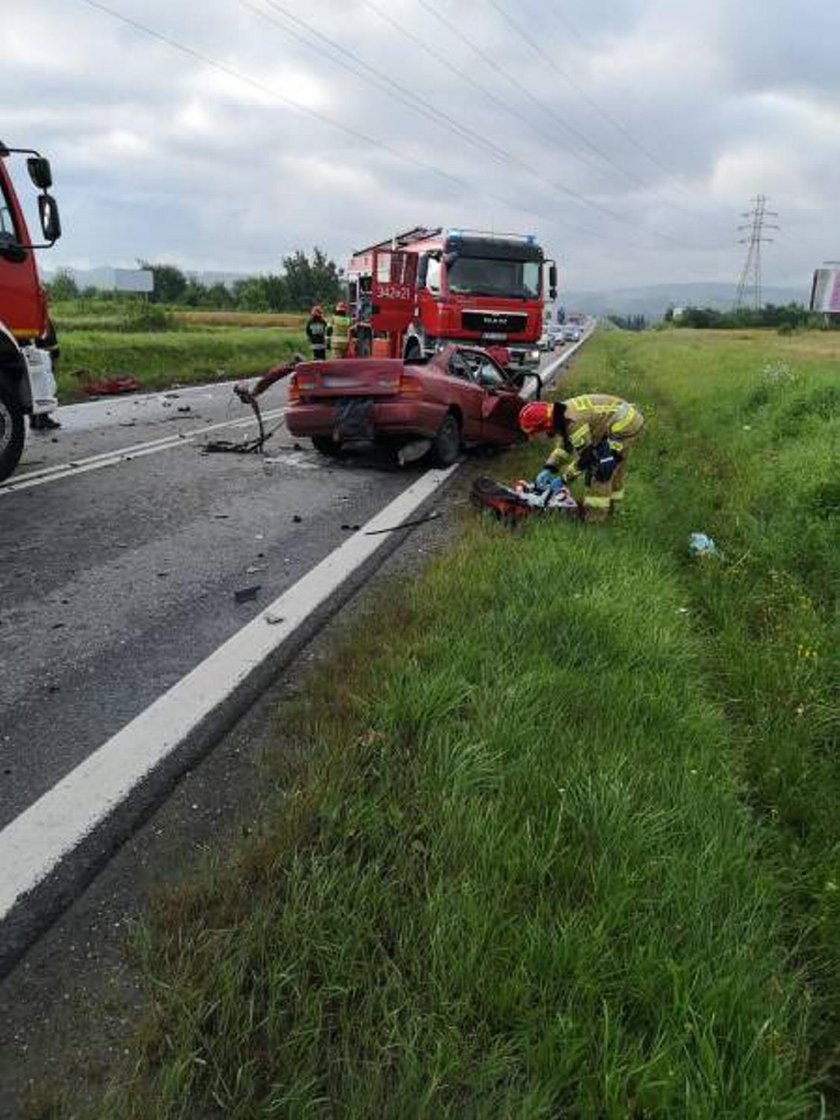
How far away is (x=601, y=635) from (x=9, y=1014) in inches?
112

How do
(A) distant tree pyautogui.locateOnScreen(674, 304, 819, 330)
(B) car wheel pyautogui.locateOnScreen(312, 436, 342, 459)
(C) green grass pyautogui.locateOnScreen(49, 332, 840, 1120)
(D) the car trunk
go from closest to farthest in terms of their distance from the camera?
(C) green grass pyautogui.locateOnScreen(49, 332, 840, 1120) < (D) the car trunk < (B) car wheel pyautogui.locateOnScreen(312, 436, 342, 459) < (A) distant tree pyautogui.locateOnScreen(674, 304, 819, 330)

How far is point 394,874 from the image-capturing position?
2.40 m

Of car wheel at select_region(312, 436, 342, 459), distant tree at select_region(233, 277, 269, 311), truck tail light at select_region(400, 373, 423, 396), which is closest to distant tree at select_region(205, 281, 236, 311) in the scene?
distant tree at select_region(233, 277, 269, 311)

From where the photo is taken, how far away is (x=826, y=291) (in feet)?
247

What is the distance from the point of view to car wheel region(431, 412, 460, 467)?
9.08 meters

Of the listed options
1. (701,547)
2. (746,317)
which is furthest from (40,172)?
(746,317)

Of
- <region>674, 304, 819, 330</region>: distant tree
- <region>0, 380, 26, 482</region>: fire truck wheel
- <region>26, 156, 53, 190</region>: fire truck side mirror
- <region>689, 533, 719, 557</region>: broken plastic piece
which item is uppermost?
<region>26, 156, 53, 190</region>: fire truck side mirror

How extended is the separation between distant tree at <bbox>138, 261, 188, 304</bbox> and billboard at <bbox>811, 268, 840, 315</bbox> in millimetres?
53853

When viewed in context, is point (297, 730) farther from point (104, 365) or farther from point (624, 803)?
point (104, 365)

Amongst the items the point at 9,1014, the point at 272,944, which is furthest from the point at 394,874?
the point at 9,1014

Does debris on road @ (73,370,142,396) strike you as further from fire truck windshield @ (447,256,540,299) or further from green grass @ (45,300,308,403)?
fire truck windshield @ (447,256,540,299)

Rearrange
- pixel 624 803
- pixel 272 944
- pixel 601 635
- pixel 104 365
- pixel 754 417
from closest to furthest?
pixel 272 944 < pixel 624 803 < pixel 601 635 < pixel 754 417 < pixel 104 365

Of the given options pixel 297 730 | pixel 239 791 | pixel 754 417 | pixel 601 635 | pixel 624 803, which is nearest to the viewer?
pixel 624 803

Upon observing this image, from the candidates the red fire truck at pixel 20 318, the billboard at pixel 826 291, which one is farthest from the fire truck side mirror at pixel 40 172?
the billboard at pixel 826 291
